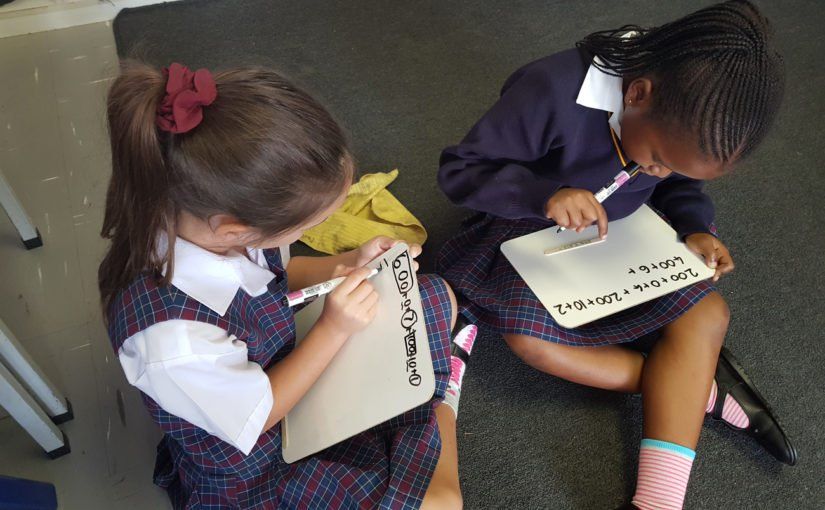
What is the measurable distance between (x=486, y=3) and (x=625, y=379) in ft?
4.02

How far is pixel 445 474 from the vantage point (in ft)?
2.62

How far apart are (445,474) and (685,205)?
0.57 metres

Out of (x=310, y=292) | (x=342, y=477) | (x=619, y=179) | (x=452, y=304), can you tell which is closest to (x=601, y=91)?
(x=619, y=179)

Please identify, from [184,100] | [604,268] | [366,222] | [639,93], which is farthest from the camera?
[366,222]

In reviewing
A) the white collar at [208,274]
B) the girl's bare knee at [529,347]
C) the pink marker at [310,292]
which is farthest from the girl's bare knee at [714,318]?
the white collar at [208,274]

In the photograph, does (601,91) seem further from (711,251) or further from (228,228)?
(228,228)

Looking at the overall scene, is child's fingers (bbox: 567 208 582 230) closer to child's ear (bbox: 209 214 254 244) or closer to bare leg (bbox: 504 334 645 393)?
bare leg (bbox: 504 334 645 393)

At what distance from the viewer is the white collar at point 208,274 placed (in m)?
Result: 0.62

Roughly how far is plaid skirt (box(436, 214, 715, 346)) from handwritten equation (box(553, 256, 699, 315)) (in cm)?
4

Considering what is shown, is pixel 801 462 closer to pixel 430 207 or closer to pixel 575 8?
pixel 430 207

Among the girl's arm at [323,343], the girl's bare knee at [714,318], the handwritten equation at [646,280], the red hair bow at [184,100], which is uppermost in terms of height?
the red hair bow at [184,100]

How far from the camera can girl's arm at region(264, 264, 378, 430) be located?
27.4 inches

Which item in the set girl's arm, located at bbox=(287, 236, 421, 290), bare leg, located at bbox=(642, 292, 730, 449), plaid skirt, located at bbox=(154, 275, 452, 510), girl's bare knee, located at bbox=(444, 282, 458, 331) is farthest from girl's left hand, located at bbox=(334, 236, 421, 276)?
bare leg, located at bbox=(642, 292, 730, 449)

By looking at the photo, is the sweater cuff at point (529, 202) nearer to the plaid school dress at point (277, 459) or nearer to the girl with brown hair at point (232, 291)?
the girl with brown hair at point (232, 291)
